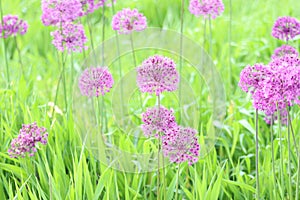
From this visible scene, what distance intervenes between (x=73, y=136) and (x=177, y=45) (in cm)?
137

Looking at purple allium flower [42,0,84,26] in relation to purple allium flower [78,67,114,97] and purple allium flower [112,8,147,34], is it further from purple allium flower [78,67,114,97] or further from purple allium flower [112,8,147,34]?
purple allium flower [78,67,114,97]

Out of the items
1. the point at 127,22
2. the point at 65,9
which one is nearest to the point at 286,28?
the point at 127,22

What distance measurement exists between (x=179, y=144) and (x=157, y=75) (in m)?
0.27

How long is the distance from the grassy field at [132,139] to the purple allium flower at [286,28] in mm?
409

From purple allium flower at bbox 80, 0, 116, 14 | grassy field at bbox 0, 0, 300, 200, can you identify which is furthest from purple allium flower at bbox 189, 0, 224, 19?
purple allium flower at bbox 80, 0, 116, 14

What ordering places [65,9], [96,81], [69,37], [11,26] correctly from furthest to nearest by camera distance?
[11,26], [69,37], [65,9], [96,81]

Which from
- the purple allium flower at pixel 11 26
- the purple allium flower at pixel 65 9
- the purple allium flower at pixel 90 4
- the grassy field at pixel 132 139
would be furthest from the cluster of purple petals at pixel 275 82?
the purple allium flower at pixel 11 26

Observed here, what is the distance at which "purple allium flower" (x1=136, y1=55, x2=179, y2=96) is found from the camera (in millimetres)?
1833

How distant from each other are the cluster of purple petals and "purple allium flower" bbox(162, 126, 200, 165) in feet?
0.91

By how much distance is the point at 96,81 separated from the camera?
2156 mm

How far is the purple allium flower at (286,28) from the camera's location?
261cm

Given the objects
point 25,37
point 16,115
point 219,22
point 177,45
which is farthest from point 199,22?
point 16,115

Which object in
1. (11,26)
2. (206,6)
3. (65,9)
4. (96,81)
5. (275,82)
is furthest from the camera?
(11,26)

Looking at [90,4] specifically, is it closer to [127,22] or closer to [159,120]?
[127,22]
